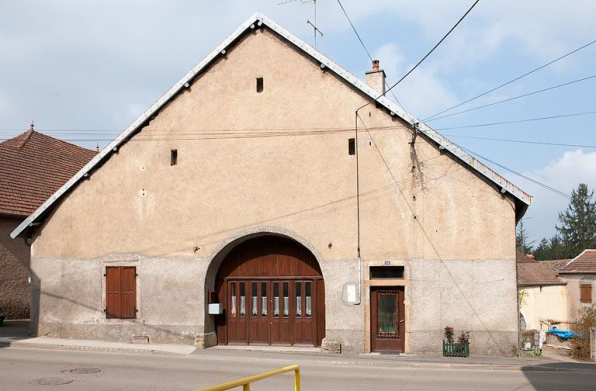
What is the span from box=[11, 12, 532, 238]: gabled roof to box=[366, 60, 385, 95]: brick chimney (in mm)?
1394

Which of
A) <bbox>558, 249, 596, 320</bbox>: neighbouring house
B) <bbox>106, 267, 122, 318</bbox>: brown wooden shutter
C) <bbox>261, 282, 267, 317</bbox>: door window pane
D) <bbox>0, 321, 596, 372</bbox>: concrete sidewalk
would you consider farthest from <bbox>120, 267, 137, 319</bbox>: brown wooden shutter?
<bbox>558, 249, 596, 320</bbox>: neighbouring house

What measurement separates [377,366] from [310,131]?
696 centimetres

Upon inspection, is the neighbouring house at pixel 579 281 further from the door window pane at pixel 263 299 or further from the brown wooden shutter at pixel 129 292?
the brown wooden shutter at pixel 129 292

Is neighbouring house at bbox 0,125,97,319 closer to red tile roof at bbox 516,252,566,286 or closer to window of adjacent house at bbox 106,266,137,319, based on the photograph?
window of adjacent house at bbox 106,266,137,319

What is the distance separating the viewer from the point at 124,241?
62.6 ft

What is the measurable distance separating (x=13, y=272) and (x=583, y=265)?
34190 mm

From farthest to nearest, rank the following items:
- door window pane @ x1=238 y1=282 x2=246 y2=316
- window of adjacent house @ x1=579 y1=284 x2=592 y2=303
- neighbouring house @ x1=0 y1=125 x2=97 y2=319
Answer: window of adjacent house @ x1=579 y1=284 x2=592 y2=303 → neighbouring house @ x1=0 y1=125 x2=97 y2=319 → door window pane @ x1=238 y1=282 x2=246 y2=316

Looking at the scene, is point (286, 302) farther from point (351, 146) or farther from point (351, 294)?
point (351, 146)

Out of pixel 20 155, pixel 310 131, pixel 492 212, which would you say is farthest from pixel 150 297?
pixel 20 155

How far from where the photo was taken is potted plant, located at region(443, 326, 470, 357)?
15695 millimetres

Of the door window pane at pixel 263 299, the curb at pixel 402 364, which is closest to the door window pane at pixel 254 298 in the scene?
the door window pane at pixel 263 299

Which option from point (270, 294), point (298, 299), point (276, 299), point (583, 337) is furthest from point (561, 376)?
point (270, 294)

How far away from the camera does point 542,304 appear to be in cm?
3766

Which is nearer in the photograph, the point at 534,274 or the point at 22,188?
the point at 22,188
